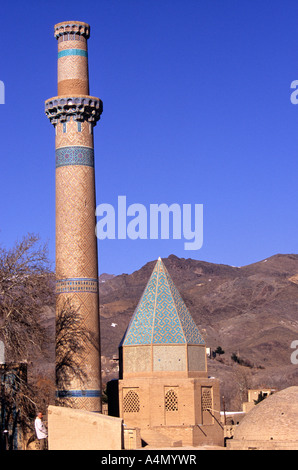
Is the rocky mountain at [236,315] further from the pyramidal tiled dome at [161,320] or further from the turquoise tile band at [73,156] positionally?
the turquoise tile band at [73,156]

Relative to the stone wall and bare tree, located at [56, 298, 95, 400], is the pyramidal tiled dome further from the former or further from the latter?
the stone wall

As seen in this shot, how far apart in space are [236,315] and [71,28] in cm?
8382

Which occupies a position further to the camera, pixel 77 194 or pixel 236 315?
pixel 236 315

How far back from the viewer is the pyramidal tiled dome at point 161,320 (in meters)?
25.1

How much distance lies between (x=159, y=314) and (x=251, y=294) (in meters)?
92.2

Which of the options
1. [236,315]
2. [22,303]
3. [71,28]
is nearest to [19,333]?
[22,303]

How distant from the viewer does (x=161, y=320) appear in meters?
25.4

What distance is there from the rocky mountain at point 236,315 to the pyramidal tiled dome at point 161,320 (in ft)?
96.4

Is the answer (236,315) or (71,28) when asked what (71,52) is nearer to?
(71,28)

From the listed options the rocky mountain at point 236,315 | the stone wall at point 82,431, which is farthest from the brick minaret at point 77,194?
the rocky mountain at point 236,315
